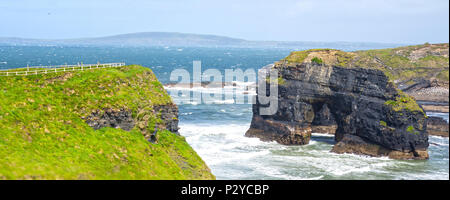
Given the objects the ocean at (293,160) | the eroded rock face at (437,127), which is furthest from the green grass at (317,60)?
the eroded rock face at (437,127)

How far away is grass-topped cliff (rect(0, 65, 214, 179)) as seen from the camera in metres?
31.7

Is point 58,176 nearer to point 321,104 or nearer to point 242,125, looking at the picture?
point 321,104

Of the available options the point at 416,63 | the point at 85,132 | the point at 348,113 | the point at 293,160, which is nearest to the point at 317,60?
the point at 348,113

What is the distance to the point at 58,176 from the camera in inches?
1166

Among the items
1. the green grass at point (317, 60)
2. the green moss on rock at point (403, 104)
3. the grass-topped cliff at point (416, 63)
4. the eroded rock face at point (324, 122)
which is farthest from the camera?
the grass-topped cliff at point (416, 63)

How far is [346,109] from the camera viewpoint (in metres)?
69.3

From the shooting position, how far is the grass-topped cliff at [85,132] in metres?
31.7

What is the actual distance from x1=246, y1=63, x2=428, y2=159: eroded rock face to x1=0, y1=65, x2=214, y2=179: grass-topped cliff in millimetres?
29281

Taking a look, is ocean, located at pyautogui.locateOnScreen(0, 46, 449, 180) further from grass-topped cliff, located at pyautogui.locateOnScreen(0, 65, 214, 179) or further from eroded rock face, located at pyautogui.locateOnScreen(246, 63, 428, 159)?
grass-topped cliff, located at pyautogui.locateOnScreen(0, 65, 214, 179)

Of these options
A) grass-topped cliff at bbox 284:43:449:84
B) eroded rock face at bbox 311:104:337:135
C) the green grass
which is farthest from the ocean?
grass-topped cliff at bbox 284:43:449:84

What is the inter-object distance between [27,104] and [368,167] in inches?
1579

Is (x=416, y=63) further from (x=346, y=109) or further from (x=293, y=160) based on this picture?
(x=293, y=160)

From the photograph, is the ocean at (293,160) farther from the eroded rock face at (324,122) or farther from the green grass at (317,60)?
the green grass at (317,60)
